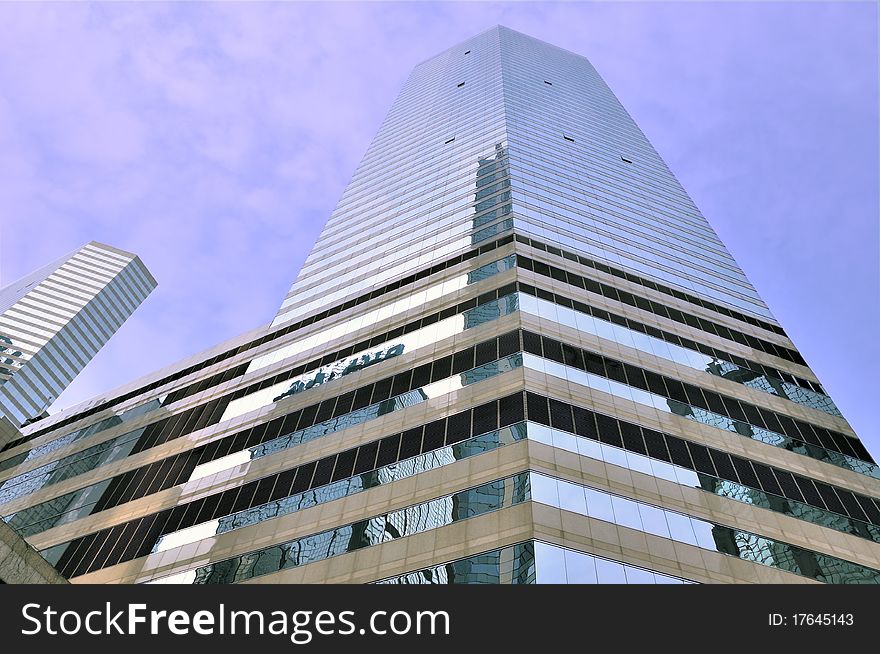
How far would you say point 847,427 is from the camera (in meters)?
35.1

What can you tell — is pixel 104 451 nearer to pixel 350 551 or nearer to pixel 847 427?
pixel 350 551

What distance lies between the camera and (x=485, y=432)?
27250mm

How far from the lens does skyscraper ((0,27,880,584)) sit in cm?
2459

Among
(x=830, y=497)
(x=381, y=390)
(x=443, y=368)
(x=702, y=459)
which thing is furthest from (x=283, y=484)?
(x=830, y=497)

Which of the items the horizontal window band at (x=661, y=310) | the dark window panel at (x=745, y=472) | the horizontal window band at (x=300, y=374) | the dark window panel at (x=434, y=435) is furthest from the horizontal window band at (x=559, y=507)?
the horizontal window band at (x=661, y=310)

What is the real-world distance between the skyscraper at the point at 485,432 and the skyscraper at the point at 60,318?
8489cm

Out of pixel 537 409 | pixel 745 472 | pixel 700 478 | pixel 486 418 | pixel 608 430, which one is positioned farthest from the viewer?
pixel 745 472

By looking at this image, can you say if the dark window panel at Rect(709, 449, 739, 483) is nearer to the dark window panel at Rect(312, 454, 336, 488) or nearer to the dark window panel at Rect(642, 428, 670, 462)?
the dark window panel at Rect(642, 428, 670, 462)

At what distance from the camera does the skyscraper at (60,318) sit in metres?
124

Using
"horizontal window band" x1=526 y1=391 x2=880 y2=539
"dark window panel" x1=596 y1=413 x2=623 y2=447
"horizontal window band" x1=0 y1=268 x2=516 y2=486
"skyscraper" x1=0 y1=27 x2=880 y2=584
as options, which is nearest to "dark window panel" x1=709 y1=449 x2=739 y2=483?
"horizontal window band" x1=526 y1=391 x2=880 y2=539

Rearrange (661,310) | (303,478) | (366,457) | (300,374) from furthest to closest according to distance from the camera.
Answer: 1. (661,310)
2. (300,374)
3. (303,478)
4. (366,457)

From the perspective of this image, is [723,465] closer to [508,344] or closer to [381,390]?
[508,344]

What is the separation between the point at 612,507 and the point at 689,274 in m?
28.1

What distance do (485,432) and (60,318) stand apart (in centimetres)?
13956
